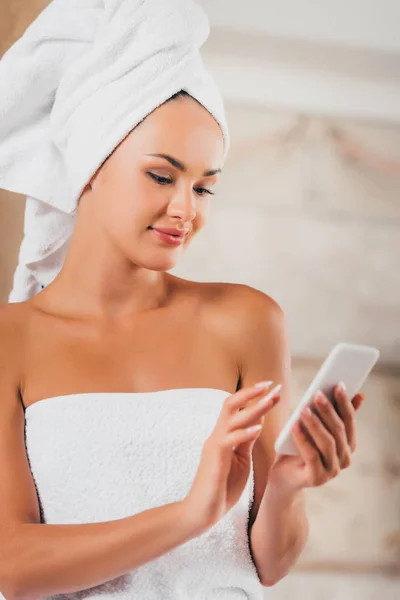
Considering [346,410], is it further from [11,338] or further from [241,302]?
[11,338]

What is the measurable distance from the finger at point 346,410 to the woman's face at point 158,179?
24 centimetres

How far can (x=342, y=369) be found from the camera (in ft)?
2.31

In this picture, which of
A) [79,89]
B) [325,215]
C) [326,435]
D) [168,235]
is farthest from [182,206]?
[325,215]

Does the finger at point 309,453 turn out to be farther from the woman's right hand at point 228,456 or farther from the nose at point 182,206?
the nose at point 182,206

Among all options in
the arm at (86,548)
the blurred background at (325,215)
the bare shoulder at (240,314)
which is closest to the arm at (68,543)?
the arm at (86,548)

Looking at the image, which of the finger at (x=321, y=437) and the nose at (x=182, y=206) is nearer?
the finger at (x=321, y=437)

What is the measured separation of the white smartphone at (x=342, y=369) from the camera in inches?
27.4

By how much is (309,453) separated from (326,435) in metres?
0.03

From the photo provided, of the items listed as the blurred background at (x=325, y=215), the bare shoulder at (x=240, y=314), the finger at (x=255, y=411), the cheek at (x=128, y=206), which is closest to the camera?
the finger at (x=255, y=411)

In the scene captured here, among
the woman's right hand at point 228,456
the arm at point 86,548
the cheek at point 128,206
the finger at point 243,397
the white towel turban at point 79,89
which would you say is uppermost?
the white towel turban at point 79,89

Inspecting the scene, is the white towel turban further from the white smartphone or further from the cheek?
the white smartphone

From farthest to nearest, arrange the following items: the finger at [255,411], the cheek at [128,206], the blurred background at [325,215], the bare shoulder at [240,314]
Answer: the blurred background at [325,215] < the bare shoulder at [240,314] < the cheek at [128,206] < the finger at [255,411]

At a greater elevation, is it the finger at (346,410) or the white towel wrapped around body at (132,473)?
the finger at (346,410)

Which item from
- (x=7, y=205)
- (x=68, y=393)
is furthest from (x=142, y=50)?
(x=7, y=205)
